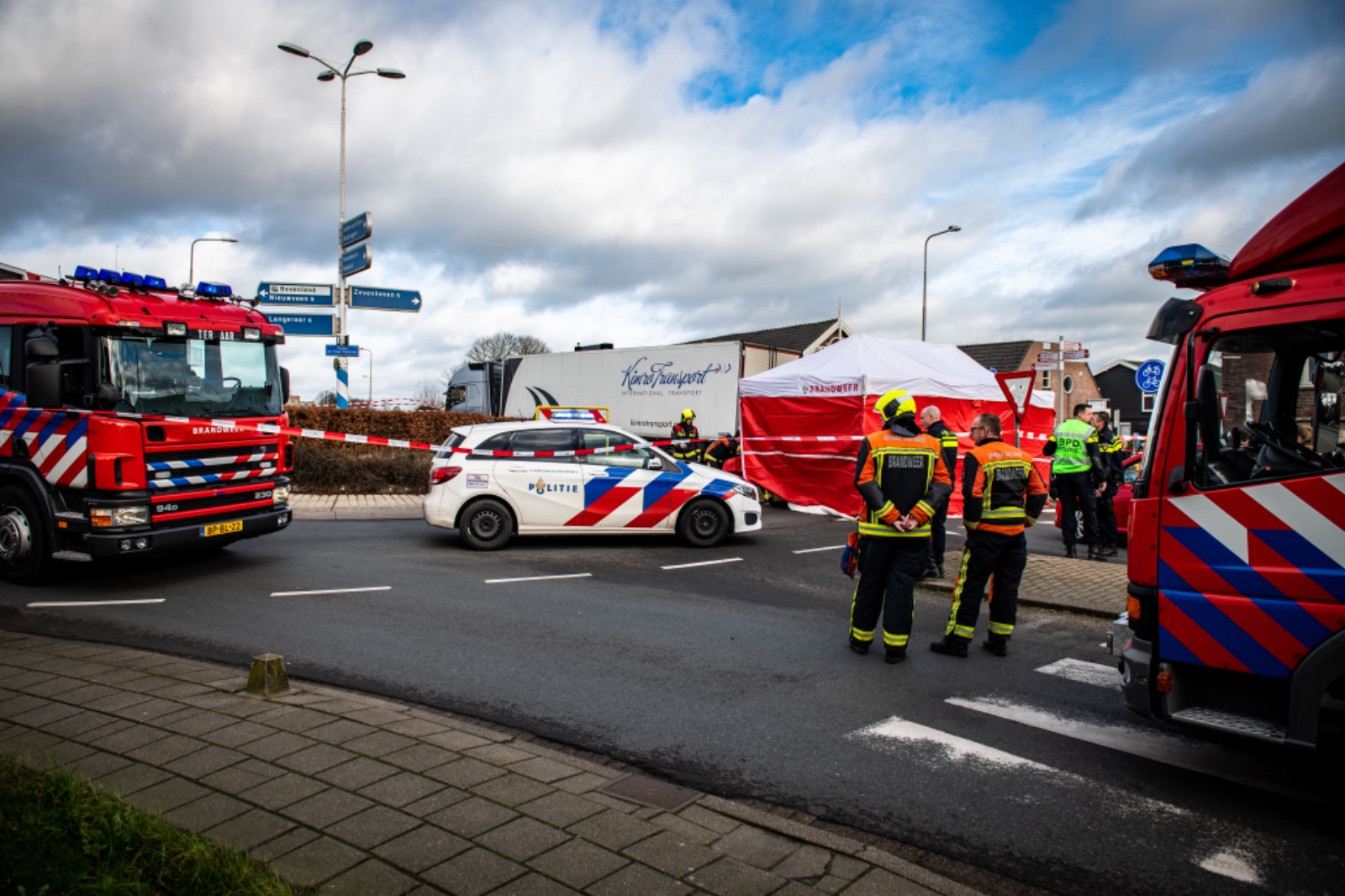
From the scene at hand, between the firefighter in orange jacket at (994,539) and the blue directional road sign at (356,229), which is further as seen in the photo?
the blue directional road sign at (356,229)

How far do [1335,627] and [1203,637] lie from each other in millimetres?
480

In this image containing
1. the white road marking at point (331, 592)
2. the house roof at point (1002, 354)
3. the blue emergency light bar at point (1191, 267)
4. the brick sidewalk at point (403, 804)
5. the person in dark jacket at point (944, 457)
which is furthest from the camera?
the house roof at point (1002, 354)

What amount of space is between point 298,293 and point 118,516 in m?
11.4

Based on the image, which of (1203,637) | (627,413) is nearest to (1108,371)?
(627,413)

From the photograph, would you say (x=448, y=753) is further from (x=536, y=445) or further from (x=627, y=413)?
(x=627, y=413)

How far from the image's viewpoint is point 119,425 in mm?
7441

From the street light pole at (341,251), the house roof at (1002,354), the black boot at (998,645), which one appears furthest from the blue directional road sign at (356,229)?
the house roof at (1002,354)

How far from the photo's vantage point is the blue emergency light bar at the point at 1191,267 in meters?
4.09

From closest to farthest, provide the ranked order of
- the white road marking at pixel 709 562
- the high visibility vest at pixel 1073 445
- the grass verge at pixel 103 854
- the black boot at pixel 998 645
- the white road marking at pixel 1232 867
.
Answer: the grass verge at pixel 103 854, the white road marking at pixel 1232 867, the black boot at pixel 998 645, the white road marking at pixel 709 562, the high visibility vest at pixel 1073 445

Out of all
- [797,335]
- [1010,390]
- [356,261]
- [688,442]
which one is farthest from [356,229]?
[797,335]

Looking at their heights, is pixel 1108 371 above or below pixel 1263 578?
above

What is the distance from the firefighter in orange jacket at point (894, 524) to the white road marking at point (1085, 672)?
1029 millimetres

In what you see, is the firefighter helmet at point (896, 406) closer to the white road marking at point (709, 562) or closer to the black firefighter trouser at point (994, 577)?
the black firefighter trouser at point (994, 577)

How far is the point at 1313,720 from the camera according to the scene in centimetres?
344
